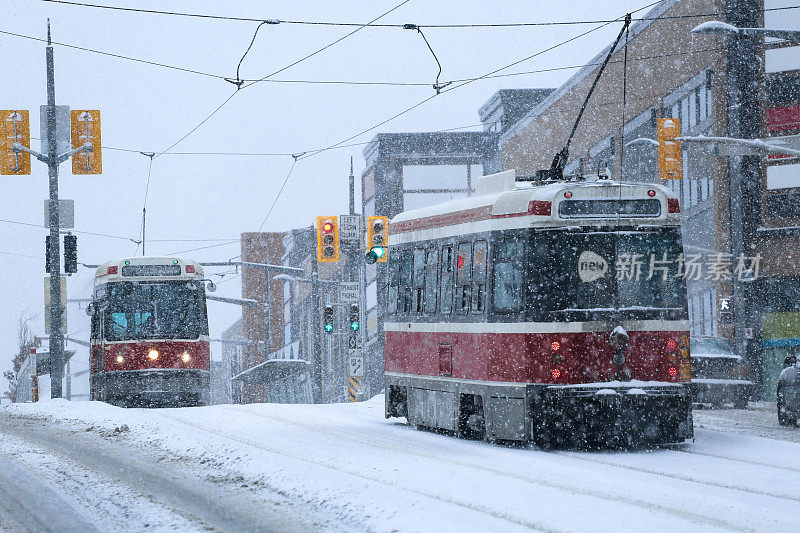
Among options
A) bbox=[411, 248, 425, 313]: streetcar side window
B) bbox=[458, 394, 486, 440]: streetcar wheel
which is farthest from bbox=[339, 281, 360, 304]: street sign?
bbox=[458, 394, 486, 440]: streetcar wheel

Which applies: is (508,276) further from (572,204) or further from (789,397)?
(789,397)

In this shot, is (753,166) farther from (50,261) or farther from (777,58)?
(50,261)

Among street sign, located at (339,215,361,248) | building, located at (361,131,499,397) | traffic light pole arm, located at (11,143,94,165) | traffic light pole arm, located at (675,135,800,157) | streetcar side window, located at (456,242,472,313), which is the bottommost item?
streetcar side window, located at (456,242,472,313)

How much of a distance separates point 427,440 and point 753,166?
22387 mm

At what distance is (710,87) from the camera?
1454 inches

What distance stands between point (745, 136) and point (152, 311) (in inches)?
682

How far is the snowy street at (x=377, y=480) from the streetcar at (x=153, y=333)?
8587 mm

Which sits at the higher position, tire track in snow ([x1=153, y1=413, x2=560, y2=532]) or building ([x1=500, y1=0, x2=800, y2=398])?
building ([x1=500, y1=0, x2=800, y2=398])

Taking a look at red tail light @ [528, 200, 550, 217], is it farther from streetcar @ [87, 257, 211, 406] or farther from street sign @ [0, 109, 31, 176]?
street sign @ [0, 109, 31, 176]

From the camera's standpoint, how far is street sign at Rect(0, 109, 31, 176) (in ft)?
102

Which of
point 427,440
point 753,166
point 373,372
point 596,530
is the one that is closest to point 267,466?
point 427,440

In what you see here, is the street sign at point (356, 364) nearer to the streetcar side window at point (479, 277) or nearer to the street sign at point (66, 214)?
the street sign at point (66, 214)

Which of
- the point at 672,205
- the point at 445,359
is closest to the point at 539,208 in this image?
the point at 672,205

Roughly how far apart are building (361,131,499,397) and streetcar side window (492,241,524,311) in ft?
177
